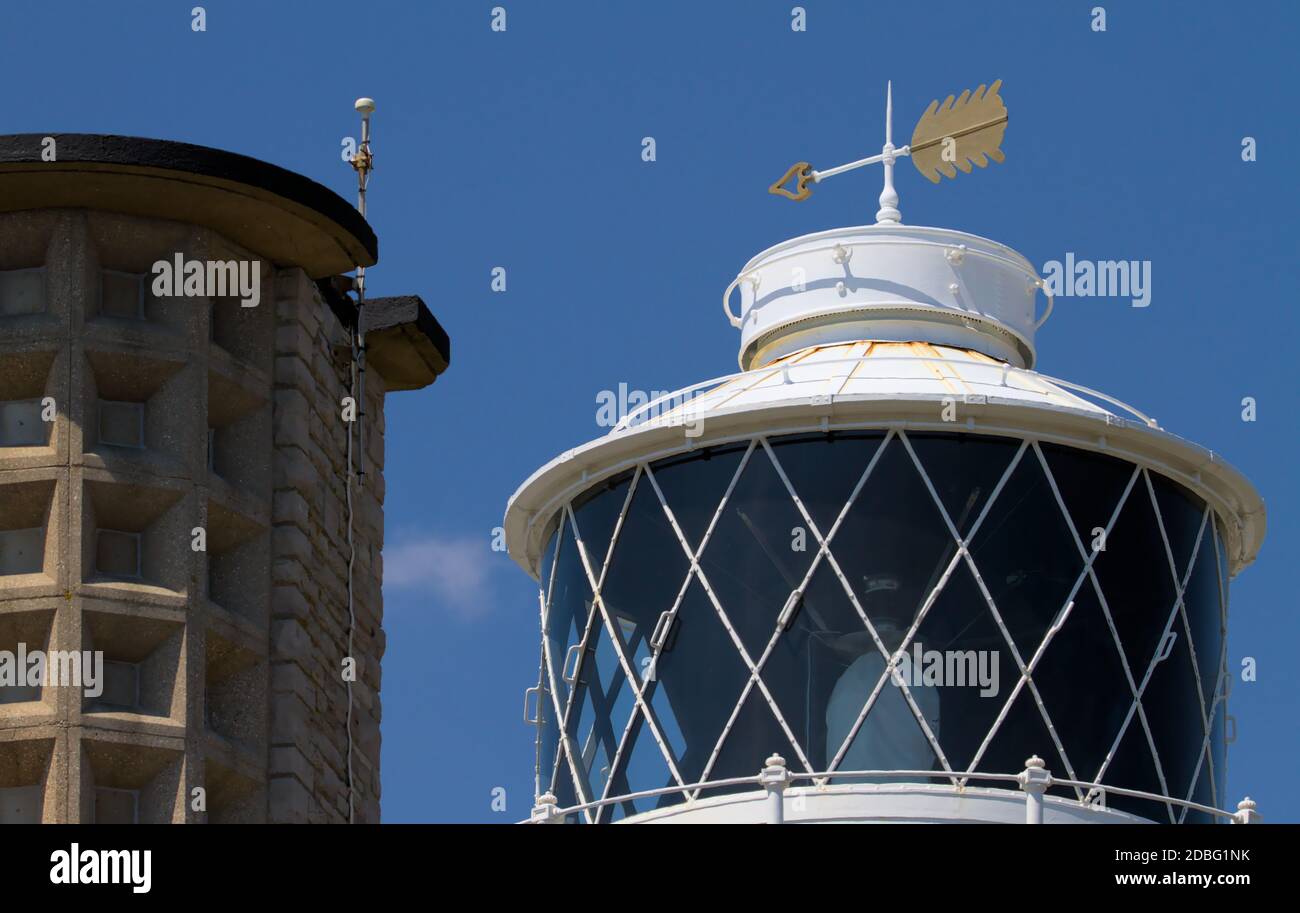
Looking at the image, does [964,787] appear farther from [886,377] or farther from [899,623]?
[886,377]

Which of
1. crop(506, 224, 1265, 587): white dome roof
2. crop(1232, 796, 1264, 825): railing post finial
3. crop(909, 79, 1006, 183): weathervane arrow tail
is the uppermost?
crop(909, 79, 1006, 183): weathervane arrow tail

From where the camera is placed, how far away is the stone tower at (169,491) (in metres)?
28.9

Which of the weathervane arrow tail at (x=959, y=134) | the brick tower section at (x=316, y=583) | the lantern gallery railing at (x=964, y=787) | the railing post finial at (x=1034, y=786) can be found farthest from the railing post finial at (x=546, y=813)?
the weathervane arrow tail at (x=959, y=134)

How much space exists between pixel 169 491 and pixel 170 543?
1.29 ft

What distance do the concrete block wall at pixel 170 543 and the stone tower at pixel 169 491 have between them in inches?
0.7

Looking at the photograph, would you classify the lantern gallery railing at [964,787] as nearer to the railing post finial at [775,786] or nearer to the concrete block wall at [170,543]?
the railing post finial at [775,786]

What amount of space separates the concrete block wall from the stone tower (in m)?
0.02

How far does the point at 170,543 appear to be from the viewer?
2952 centimetres

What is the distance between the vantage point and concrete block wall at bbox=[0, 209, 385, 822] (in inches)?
1136

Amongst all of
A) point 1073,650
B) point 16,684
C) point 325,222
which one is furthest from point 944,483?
point 16,684

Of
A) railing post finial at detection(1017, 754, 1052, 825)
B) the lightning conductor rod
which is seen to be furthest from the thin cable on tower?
railing post finial at detection(1017, 754, 1052, 825)

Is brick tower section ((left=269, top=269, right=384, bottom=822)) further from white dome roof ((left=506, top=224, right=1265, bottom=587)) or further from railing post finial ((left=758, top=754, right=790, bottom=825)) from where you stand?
railing post finial ((left=758, top=754, right=790, bottom=825))

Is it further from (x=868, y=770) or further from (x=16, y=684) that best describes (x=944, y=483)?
(x=16, y=684)
